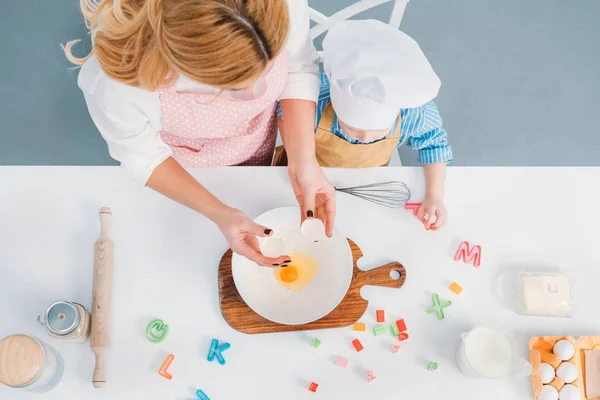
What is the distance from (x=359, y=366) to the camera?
0.85m

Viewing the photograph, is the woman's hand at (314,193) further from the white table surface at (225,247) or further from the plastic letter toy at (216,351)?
the plastic letter toy at (216,351)

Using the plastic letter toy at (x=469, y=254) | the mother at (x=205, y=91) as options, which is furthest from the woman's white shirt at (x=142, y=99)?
the plastic letter toy at (x=469, y=254)

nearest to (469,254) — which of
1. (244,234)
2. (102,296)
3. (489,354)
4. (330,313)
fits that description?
(489,354)

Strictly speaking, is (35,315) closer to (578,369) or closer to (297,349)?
(297,349)

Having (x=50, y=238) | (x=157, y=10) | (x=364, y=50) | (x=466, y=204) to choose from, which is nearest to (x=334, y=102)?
(x=364, y=50)

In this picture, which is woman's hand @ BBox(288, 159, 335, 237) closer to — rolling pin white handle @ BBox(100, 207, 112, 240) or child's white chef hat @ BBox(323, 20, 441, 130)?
child's white chef hat @ BBox(323, 20, 441, 130)

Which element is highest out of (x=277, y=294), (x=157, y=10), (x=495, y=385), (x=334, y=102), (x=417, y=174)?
(x=157, y=10)

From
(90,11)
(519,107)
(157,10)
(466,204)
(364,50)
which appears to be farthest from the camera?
(519,107)

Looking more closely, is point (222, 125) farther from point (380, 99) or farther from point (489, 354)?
point (489, 354)

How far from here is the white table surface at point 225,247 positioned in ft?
2.76

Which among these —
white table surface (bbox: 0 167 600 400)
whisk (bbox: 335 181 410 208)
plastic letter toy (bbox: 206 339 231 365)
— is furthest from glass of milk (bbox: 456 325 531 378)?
plastic letter toy (bbox: 206 339 231 365)

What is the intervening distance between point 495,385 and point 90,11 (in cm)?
87

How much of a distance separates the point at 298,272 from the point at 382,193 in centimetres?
22

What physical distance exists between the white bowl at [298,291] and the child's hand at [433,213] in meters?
0.16
